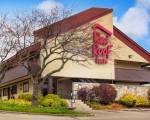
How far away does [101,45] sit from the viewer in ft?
149

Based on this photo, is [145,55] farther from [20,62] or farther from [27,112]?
[27,112]

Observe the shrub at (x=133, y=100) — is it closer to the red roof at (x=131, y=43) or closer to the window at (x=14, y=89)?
the red roof at (x=131, y=43)

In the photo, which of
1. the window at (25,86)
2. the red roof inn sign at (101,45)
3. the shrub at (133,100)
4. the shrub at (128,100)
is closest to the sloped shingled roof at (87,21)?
the red roof inn sign at (101,45)

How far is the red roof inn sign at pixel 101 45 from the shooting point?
4467 centimetres

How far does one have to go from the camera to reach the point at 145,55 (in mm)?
50281

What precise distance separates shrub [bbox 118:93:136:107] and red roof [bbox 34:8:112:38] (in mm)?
8196

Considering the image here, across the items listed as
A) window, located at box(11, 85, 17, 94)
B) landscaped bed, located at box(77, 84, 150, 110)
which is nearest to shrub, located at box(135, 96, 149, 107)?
landscaped bed, located at box(77, 84, 150, 110)

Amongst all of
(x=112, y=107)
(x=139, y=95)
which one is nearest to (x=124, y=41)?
(x=139, y=95)

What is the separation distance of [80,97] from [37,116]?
1348 centimetres

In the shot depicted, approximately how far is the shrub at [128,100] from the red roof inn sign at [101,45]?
188 inches

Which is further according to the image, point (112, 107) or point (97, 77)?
point (97, 77)

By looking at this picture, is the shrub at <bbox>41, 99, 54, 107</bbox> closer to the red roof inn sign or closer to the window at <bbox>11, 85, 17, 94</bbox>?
the red roof inn sign

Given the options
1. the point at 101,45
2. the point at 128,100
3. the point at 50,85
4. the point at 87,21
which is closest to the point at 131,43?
the point at 101,45

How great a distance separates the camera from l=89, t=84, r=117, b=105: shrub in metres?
40.9
